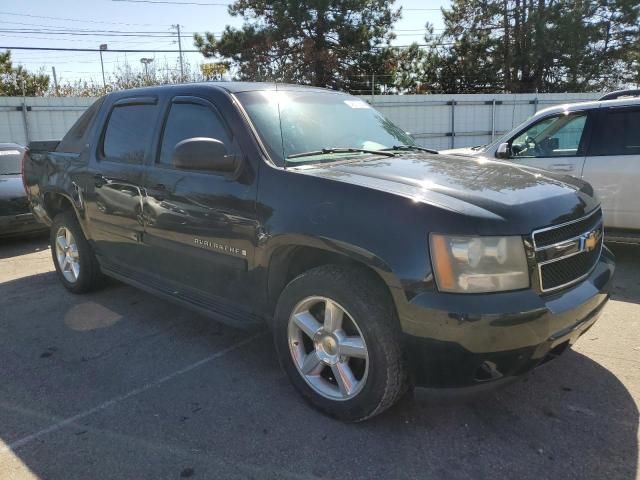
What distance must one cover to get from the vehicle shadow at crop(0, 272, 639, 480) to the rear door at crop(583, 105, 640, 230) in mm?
2687

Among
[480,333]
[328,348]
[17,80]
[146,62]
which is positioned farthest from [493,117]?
[17,80]

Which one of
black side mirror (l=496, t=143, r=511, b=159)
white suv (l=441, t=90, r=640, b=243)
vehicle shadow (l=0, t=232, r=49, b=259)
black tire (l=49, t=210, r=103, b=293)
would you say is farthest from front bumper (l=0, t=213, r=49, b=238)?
black side mirror (l=496, t=143, r=511, b=159)

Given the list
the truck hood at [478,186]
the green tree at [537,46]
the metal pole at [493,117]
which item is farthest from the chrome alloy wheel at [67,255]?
the green tree at [537,46]

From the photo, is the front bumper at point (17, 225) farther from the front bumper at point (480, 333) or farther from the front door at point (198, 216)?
the front bumper at point (480, 333)

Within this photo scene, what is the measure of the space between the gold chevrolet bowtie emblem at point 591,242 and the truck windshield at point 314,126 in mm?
1443

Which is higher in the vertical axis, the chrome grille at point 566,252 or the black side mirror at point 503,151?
the black side mirror at point 503,151

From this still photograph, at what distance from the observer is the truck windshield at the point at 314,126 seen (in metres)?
3.30

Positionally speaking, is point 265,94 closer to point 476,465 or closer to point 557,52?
point 476,465

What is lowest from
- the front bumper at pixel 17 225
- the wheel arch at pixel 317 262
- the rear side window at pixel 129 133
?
the front bumper at pixel 17 225

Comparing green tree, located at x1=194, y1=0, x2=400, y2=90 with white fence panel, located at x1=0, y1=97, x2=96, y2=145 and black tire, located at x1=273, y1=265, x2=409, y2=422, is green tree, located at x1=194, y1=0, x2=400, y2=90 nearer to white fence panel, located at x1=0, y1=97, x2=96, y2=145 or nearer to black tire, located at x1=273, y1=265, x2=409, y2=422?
white fence panel, located at x1=0, y1=97, x2=96, y2=145

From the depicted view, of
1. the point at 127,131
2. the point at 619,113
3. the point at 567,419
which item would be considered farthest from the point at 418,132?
the point at 567,419

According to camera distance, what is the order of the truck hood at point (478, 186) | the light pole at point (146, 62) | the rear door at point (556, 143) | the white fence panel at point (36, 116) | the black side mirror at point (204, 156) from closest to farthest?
the truck hood at point (478, 186) < the black side mirror at point (204, 156) < the rear door at point (556, 143) < the white fence panel at point (36, 116) < the light pole at point (146, 62)

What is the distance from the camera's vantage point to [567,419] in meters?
2.88

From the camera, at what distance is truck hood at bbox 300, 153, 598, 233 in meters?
2.54
